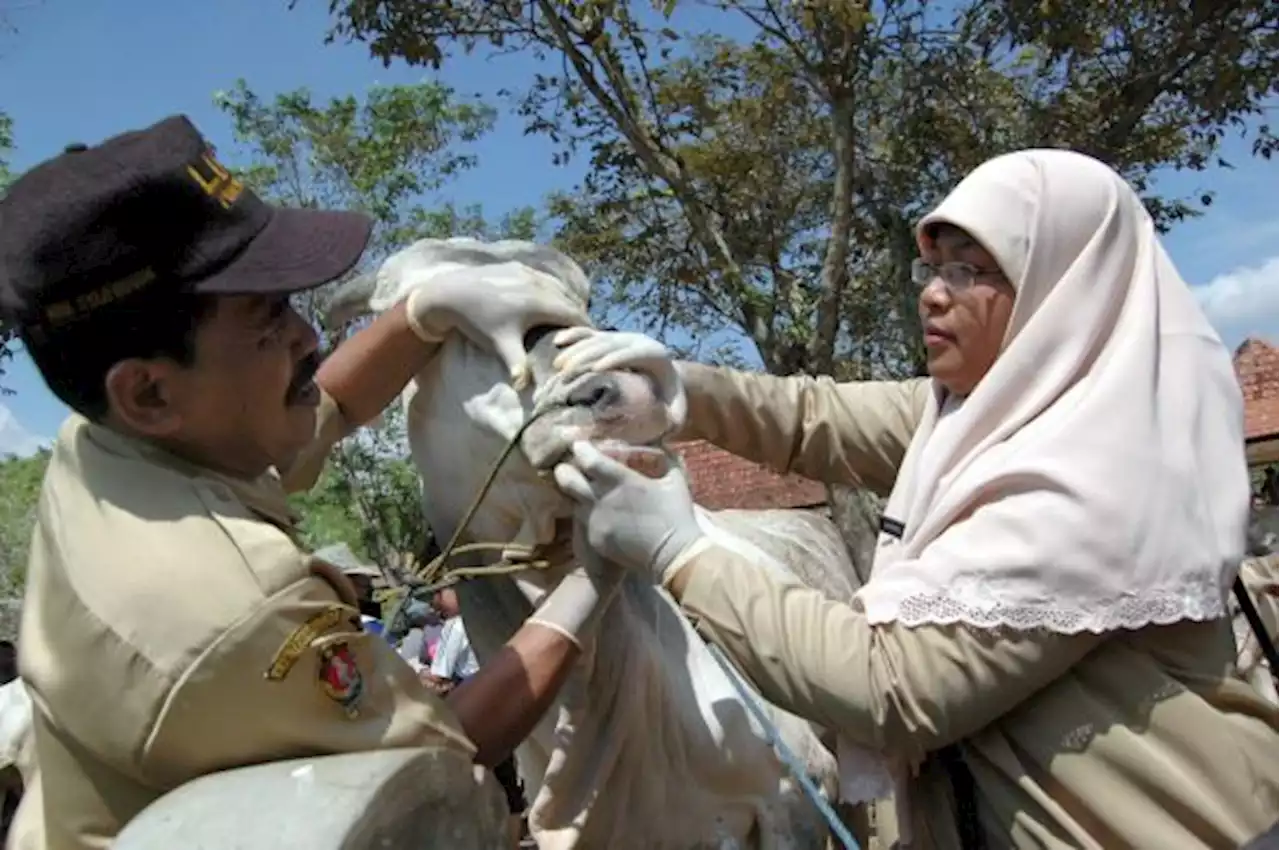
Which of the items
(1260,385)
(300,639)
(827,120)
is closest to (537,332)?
→ (300,639)

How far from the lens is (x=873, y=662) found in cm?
182

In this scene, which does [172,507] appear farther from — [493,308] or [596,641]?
[596,641]

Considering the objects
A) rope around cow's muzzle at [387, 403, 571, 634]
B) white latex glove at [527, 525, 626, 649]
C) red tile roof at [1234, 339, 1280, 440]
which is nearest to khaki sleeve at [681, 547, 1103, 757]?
white latex glove at [527, 525, 626, 649]

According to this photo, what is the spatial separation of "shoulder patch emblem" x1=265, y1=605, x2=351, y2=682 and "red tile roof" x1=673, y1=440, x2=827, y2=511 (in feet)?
39.9

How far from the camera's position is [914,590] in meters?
1.83

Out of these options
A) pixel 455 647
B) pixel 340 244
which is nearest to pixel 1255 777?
pixel 340 244

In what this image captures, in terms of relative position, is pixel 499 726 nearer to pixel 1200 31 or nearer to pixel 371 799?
pixel 371 799

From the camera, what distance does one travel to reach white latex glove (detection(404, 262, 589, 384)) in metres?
2.35

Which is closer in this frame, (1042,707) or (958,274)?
(1042,707)

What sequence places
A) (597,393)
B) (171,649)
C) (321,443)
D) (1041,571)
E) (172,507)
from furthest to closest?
1. (321,443)
2. (597,393)
3. (1041,571)
4. (172,507)
5. (171,649)

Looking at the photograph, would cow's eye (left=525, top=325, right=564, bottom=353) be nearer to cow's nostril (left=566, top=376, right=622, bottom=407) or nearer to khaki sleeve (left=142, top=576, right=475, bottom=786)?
cow's nostril (left=566, top=376, right=622, bottom=407)

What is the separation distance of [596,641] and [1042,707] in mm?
882

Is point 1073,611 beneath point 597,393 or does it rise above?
beneath

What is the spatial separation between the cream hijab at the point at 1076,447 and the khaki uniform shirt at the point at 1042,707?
6 centimetres
